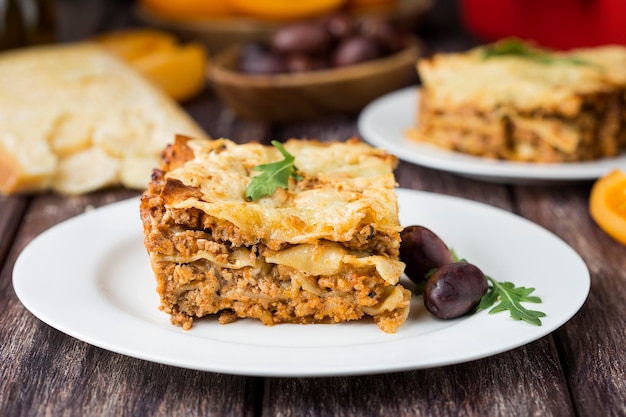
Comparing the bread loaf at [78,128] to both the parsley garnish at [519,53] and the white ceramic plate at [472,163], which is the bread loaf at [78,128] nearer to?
the white ceramic plate at [472,163]

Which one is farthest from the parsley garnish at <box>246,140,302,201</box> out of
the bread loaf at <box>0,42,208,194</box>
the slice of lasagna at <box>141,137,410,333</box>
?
the bread loaf at <box>0,42,208,194</box>

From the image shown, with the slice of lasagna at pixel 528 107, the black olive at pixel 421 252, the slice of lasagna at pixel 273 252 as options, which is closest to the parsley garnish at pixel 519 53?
the slice of lasagna at pixel 528 107

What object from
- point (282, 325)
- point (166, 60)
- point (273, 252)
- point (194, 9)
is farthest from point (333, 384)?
point (194, 9)

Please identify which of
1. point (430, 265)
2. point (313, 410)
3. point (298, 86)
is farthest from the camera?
point (298, 86)

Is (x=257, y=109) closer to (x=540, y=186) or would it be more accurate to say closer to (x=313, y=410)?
(x=540, y=186)

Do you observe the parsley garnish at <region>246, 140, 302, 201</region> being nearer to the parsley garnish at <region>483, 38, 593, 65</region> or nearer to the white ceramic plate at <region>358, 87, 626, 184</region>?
the white ceramic plate at <region>358, 87, 626, 184</region>

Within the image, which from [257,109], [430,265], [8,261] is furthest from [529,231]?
[257,109]

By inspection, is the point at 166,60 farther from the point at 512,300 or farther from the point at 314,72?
the point at 512,300
